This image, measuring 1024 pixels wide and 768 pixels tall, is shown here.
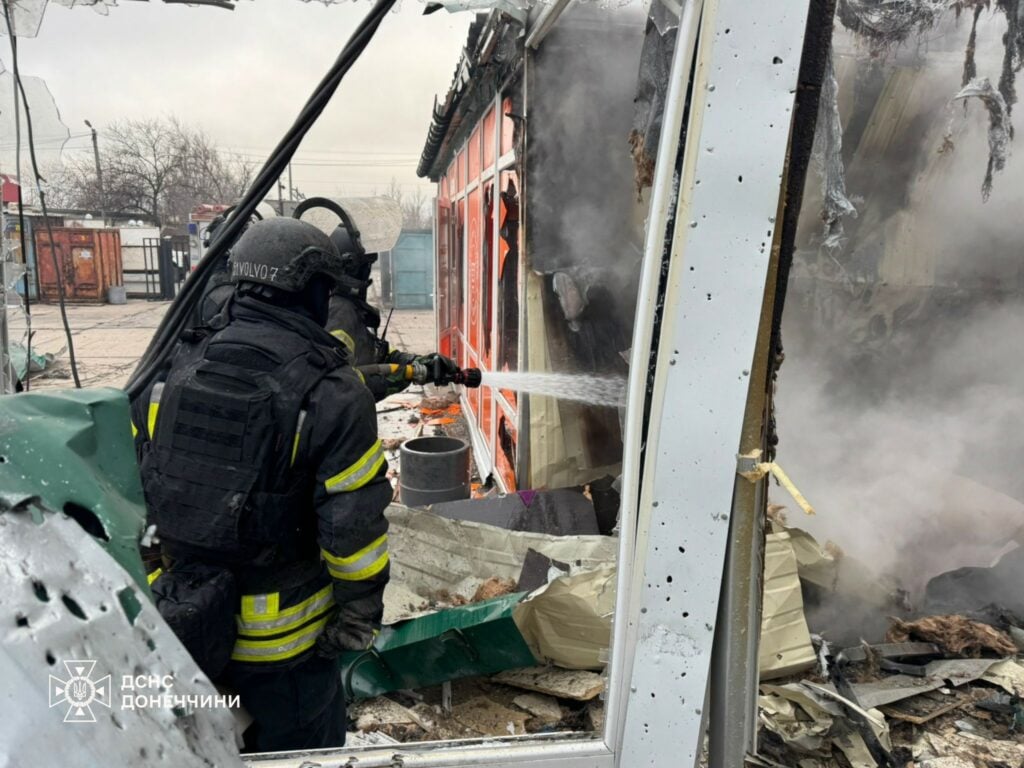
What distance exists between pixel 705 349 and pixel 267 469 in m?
1.35

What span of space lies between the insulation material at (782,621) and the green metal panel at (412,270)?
2217 cm

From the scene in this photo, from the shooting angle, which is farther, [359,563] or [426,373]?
[426,373]

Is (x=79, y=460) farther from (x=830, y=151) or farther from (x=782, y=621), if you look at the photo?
(x=782, y=621)

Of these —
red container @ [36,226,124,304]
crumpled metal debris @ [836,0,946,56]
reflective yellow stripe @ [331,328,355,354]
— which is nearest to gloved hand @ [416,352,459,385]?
reflective yellow stripe @ [331,328,355,354]

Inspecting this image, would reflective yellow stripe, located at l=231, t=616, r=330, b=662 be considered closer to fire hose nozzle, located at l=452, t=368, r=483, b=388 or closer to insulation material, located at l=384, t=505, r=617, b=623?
insulation material, located at l=384, t=505, r=617, b=623

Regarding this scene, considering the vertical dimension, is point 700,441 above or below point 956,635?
above

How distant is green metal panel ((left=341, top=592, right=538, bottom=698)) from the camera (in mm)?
2797

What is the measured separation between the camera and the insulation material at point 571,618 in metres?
2.86

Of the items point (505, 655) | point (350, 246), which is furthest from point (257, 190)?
point (505, 655)

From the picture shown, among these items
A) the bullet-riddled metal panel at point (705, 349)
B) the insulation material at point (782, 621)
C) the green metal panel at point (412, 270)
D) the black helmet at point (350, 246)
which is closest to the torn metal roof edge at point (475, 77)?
the black helmet at point (350, 246)

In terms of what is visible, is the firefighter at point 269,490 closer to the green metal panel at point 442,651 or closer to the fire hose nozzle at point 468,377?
the green metal panel at point 442,651

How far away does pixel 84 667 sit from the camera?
0.80m

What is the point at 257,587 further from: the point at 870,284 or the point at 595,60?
the point at 870,284

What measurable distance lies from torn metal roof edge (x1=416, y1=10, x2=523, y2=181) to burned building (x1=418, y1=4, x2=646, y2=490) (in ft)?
0.06
